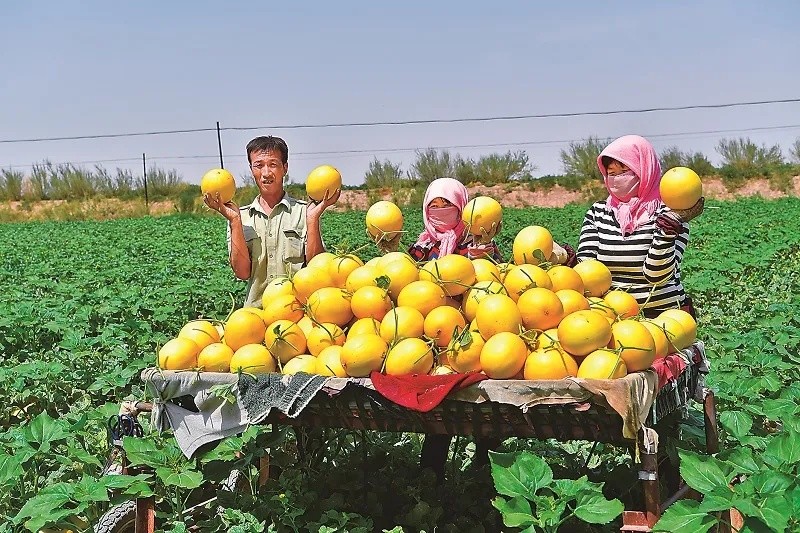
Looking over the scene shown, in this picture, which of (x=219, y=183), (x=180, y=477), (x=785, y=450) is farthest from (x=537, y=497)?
(x=219, y=183)

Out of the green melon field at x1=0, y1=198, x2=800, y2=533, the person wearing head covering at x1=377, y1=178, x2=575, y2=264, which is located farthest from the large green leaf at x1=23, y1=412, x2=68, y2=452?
the person wearing head covering at x1=377, y1=178, x2=575, y2=264

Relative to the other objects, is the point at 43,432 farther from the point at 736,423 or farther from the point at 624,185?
the point at 736,423

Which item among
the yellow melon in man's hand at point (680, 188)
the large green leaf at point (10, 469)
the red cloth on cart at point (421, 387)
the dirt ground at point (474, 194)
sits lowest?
the dirt ground at point (474, 194)

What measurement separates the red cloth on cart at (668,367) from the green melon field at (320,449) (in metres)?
0.23

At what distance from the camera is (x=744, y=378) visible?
4227mm

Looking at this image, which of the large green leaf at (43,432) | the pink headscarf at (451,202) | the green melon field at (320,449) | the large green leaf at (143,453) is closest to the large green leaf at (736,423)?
the green melon field at (320,449)

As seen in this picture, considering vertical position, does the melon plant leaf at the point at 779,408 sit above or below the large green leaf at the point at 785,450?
below

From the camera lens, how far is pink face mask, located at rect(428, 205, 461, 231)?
13.0 feet

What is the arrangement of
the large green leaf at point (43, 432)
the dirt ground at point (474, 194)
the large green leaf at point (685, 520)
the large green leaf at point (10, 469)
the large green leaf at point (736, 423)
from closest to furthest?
the large green leaf at point (685, 520), the large green leaf at point (10, 469), the large green leaf at point (43, 432), the large green leaf at point (736, 423), the dirt ground at point (474, 194)

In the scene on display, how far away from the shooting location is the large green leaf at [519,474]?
2.47 m

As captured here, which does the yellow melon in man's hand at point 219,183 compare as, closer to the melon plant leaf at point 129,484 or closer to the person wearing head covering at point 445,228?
the person wearing head covering at point 445,228

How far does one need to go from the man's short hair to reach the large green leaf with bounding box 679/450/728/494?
2.33 m

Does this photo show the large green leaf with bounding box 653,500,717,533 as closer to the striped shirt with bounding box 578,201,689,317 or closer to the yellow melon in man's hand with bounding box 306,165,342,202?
the striped shirt with bounding box 578,201,689,317

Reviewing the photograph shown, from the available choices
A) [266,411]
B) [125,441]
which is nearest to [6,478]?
[125,441]
